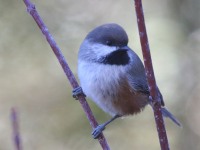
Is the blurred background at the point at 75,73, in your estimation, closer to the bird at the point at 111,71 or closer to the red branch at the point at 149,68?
the bird at the point at 111,71

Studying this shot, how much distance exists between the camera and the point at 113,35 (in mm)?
2600

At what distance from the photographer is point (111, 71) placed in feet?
8.89

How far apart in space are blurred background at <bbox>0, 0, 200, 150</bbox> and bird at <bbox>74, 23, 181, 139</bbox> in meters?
1.47

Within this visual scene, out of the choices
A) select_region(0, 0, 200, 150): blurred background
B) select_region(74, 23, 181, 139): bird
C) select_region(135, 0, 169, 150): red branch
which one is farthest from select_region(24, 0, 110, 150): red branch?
select_region(0, 0, 200, 150): blurred background

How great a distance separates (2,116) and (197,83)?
2189 mm

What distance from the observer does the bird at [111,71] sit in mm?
2627

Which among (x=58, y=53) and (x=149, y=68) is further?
(x=58, y=53)

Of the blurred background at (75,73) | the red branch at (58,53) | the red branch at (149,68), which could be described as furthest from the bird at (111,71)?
the blurred background at (75,73)

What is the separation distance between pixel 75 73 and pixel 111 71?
1.94m

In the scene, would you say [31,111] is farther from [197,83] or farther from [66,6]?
[197,83]

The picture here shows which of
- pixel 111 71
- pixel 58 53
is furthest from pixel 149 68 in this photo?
pixel 111 71

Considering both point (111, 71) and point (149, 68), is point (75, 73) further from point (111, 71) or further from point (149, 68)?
point (149, 68)

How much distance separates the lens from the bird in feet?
8.62

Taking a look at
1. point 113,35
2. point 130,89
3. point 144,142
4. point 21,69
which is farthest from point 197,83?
→ point 113,35
